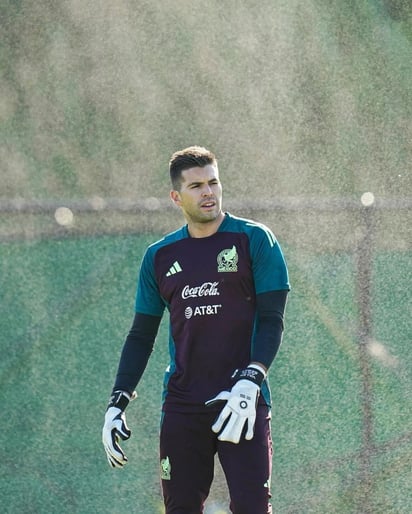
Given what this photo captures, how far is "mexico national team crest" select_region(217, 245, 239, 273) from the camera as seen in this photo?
369cm

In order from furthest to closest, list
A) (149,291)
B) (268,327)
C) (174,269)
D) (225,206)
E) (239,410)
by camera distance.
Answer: (225,206) → (149,291) → (174,269) → (268,327) → (239,410)

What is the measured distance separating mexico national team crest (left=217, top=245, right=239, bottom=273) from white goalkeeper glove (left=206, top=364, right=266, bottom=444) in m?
0.42

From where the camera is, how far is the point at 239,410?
3410 mm

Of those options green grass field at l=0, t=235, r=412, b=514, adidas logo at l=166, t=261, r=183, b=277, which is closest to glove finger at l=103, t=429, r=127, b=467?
adidas logo at l=166, t=261, r=183, b=277

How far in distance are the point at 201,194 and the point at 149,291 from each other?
0.46m

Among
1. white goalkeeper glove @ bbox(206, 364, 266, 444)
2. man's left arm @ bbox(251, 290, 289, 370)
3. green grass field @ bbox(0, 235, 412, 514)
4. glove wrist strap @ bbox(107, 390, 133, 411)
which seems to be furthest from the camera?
green grass field @ bbox(0, 235, 412, 514)

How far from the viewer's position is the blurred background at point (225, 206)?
5297mm

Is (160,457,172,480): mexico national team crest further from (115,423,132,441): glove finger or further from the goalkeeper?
(115,423,132,441): glove finger

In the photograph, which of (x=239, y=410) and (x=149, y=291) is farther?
(x=149, y=291)

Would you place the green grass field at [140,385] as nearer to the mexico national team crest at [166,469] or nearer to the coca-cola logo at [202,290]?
the mexico national team crest at [166,469]

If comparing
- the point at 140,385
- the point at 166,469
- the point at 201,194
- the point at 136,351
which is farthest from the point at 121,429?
the point at 140,385

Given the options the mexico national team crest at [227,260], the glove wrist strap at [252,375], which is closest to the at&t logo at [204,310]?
the mexico national team crest at [227,260]

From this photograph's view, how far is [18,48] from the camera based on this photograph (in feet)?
18.4

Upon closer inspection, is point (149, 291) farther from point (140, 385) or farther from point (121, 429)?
point (140, 385)
